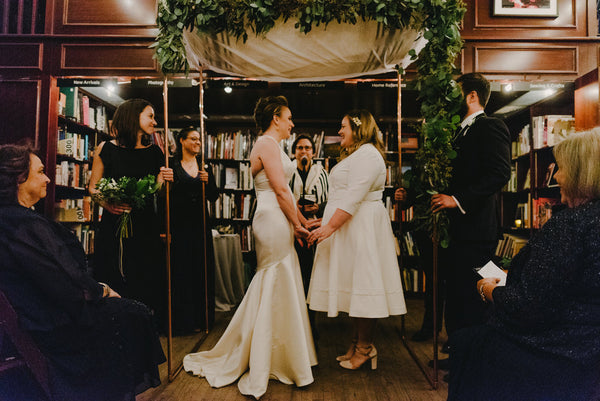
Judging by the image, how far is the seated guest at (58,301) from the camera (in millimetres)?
1506

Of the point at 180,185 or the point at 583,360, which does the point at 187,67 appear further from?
the point at 583,360

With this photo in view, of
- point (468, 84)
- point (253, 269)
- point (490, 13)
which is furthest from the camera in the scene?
point (253, 269)

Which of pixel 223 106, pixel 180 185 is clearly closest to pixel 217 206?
pixel 223 106

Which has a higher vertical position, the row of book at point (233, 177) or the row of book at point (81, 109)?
the row of book at point (81, 109)

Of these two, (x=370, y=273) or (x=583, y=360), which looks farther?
(x=370, y=273)

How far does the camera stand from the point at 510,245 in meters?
5.02

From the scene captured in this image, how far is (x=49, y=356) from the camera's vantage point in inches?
60.6

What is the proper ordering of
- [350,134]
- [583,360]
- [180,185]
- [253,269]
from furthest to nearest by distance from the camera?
1. [253,269]
2. [180,185]
3. [350,134]
4. [583,360]

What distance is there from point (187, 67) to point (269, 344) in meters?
1.80

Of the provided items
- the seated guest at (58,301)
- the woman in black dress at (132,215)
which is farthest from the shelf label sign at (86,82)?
the seated guest at (58,301)

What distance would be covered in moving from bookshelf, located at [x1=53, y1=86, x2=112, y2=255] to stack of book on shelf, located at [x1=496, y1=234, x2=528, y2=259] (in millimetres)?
5124

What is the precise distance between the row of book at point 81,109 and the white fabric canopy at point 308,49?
95.2 inches

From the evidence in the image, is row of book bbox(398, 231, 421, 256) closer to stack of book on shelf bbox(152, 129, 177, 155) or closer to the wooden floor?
the wooden floor

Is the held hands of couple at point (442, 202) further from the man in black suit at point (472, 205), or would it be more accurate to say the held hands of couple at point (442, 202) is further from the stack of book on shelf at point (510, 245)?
the stack of book on shelf at point (510, 245)
